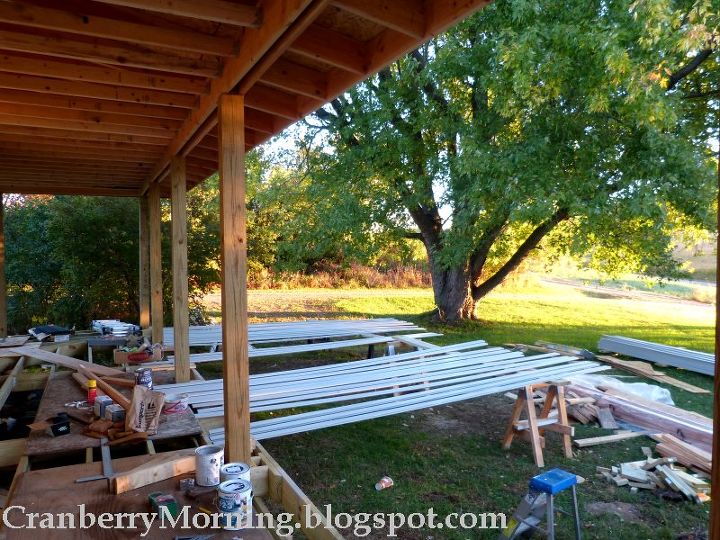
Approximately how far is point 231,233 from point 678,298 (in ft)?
70.0

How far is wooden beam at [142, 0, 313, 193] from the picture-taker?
6.49ft

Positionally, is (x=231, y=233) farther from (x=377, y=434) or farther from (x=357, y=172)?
(x=357, y=172)

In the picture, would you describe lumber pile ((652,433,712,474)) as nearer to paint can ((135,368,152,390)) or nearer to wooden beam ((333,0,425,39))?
wooden beam ((333,0,425,39))

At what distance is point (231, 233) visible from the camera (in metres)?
2.89

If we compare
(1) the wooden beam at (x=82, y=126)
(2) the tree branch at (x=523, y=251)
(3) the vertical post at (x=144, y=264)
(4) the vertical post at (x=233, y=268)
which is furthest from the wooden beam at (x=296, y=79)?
(2) the tree branch at (x=523, y=251)

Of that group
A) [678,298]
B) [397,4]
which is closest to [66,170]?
[397,4]

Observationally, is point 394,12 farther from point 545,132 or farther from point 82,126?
point 545,132

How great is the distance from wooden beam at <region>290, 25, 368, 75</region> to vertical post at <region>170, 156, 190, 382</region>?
8.31 feet

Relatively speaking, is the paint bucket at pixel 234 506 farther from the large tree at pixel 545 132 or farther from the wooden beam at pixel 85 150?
the large tree at pixel 545 132

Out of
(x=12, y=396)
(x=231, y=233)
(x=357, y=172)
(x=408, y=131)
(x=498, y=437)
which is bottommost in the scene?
(x=498, y=437)

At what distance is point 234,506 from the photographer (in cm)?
210

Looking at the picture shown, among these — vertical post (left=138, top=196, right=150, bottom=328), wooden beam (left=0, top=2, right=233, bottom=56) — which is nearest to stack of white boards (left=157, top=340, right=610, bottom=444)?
wooden beam (left=0, top=2, right=233, bottom=56)

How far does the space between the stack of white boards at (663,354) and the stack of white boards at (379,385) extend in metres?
2.82

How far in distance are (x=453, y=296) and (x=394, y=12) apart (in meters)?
10.3
